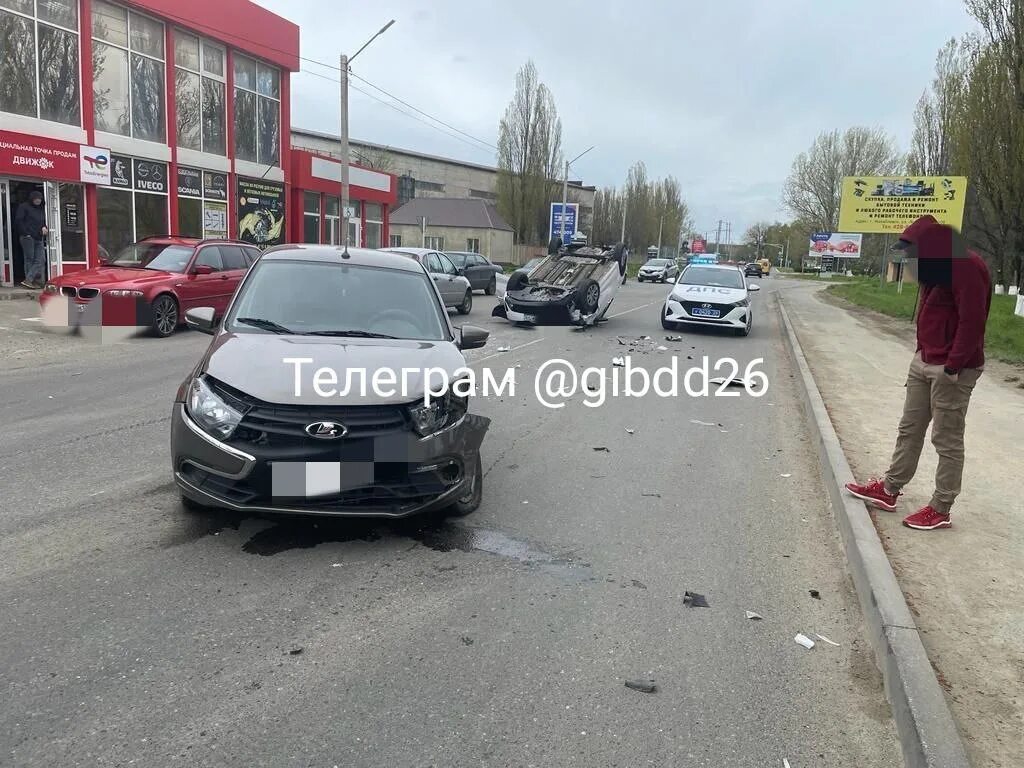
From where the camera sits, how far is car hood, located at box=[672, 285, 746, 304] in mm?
17828

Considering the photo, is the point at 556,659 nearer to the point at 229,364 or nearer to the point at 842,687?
the point at 842,687

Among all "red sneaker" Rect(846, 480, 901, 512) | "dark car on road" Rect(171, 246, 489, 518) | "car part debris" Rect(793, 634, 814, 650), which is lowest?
"car part debris" Rect(793, 634, 814, 650)

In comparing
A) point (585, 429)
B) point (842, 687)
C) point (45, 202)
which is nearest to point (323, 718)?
point (842, 687)

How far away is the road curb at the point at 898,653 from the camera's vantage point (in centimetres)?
290

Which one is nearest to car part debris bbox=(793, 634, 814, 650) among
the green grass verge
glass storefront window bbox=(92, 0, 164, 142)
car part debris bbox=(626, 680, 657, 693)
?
car part debris bbox=(626, 680, 657, 693)

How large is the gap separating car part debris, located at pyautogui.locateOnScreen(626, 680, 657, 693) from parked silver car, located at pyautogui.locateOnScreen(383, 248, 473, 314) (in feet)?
53.1

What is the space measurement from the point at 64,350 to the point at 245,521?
917cm

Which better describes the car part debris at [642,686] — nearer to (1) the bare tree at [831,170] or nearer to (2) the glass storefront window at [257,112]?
(2) the glass storefront window at [257,112]

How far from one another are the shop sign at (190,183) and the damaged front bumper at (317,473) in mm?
22951

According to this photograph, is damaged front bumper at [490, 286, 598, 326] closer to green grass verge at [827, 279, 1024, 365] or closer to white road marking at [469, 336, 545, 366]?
white road marking at [469, 336, 545, 366]

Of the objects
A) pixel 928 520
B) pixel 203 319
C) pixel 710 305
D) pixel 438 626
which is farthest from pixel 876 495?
pixel 710 305

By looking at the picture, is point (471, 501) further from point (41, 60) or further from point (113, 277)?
point (41, 60)

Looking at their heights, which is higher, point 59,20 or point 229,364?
point 59,20

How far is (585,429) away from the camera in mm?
8367
